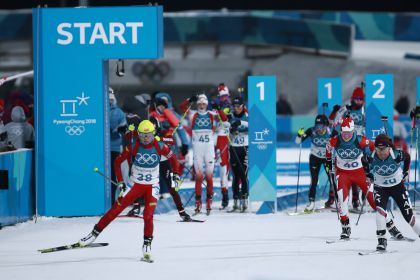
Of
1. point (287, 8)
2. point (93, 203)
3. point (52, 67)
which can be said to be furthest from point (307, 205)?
point (287, 8)

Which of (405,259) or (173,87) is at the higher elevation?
(173,87)

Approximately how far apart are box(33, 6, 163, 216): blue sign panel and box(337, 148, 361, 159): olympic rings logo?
12.1 feet

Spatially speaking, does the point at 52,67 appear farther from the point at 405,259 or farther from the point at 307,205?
the point at 405,259

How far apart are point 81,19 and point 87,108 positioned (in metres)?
1.43

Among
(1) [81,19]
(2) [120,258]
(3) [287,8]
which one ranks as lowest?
(2) [120,258]

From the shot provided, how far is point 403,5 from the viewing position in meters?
35.4

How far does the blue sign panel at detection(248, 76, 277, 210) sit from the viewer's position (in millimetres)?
15383

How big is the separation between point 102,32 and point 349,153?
15.2ft

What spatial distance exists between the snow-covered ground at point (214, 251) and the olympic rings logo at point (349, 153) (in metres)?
1.09

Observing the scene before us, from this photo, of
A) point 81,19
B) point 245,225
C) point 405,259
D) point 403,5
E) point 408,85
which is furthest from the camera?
point 403,5

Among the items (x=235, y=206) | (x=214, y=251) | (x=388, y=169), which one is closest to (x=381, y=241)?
(x=388, y=169)

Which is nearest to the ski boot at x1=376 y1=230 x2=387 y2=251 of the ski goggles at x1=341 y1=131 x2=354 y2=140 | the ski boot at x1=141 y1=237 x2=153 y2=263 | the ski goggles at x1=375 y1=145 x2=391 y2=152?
the ski goggles at x1=375 y1=145 x2=391 y2=152

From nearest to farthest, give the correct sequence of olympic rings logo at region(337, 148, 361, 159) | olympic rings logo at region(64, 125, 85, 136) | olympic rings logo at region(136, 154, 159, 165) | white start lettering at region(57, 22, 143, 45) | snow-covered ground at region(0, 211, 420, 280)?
snow-covered ground at region(0, 211, 420, 280) → olympic rings logo at region(136, 154, 159, 165) → olympic rings logo at region(337, 148, 361, 159) → white start lettering at region(57, 22, 143, 45) → olympic rings logo at region(64, 125, 85, 136)

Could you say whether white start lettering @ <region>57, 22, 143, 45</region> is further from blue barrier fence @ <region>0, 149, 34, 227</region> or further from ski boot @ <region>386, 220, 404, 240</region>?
ski boot @ <region>386, 220, 404, 240</region>
